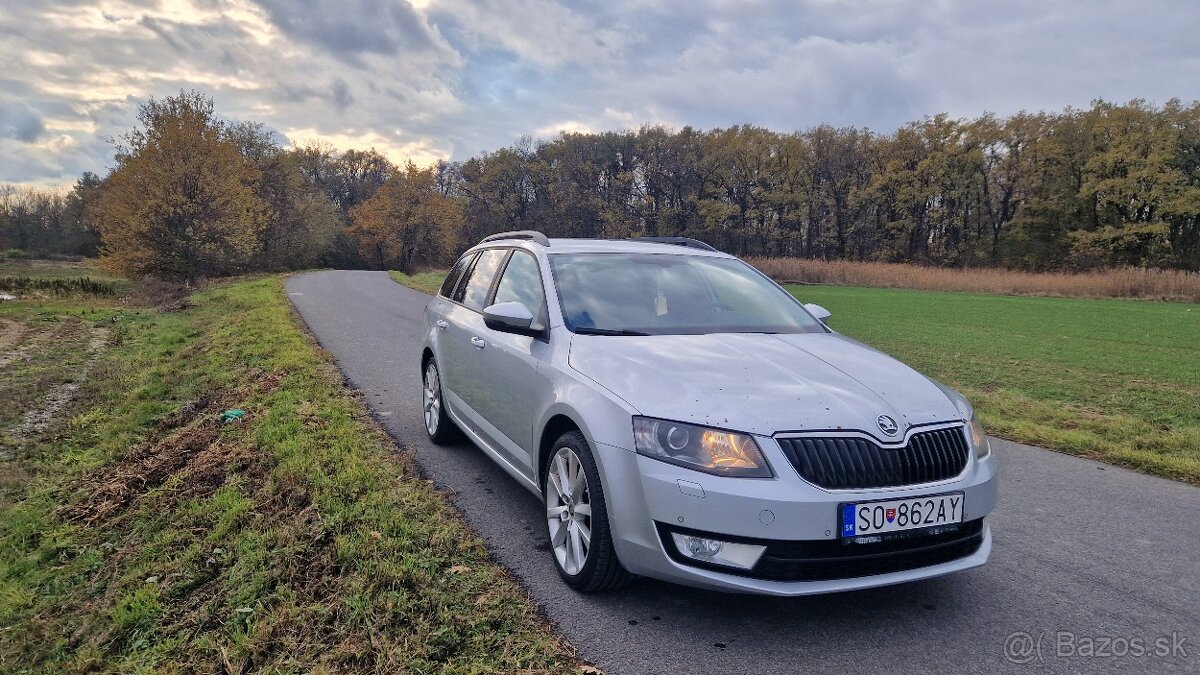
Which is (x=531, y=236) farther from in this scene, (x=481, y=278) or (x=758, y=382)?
(x=758, y=382)

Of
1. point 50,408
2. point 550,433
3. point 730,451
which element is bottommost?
point 50,408

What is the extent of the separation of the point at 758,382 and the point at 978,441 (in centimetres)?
107

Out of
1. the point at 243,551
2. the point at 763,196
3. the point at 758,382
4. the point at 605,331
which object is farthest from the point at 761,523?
the point at 763,196

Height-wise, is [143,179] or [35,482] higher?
[143,179]

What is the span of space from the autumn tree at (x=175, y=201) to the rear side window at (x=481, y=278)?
92.5 feet

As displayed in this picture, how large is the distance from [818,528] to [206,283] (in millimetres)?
34034

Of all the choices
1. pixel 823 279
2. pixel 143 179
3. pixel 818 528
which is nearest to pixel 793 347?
pixel 818 528

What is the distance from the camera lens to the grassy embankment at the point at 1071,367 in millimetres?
6449

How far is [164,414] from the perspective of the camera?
7.63m

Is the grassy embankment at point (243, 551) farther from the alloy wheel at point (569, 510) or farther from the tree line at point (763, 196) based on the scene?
the tree line at point (763, 196)

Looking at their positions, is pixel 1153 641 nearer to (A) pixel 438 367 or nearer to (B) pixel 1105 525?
(B) pixel 1105 525

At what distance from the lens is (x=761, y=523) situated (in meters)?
2.66

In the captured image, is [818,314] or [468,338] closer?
[818,314]

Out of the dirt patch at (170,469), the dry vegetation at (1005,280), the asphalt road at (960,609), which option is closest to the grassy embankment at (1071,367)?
the asphalt road at (960,609)
